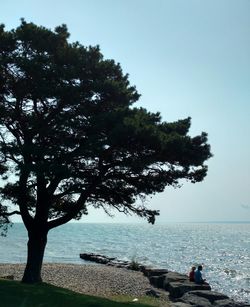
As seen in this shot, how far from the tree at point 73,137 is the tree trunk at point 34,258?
50mm

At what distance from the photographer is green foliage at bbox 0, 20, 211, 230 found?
20.0 meters

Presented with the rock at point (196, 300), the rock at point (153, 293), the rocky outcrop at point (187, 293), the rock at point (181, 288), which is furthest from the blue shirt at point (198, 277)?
the rock at point (196, 300)

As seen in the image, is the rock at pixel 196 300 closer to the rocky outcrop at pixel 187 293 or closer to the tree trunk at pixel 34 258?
the rocky outcrop at pixel 187 293

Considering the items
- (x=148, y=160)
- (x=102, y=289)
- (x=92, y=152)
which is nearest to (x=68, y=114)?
(x=92, y=152)

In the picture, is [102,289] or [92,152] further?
[102,289]

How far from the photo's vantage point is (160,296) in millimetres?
24875

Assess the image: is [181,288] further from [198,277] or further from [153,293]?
[198,277]

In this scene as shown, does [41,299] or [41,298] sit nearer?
[41,299]

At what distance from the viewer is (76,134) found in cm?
2111

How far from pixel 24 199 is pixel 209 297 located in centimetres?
1089

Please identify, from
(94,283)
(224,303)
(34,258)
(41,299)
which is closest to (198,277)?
(224,303)

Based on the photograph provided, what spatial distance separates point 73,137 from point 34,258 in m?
6.64

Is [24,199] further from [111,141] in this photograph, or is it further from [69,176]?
[111,141]

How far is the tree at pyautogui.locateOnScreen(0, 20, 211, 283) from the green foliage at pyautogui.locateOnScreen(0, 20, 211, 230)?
0.05 m
